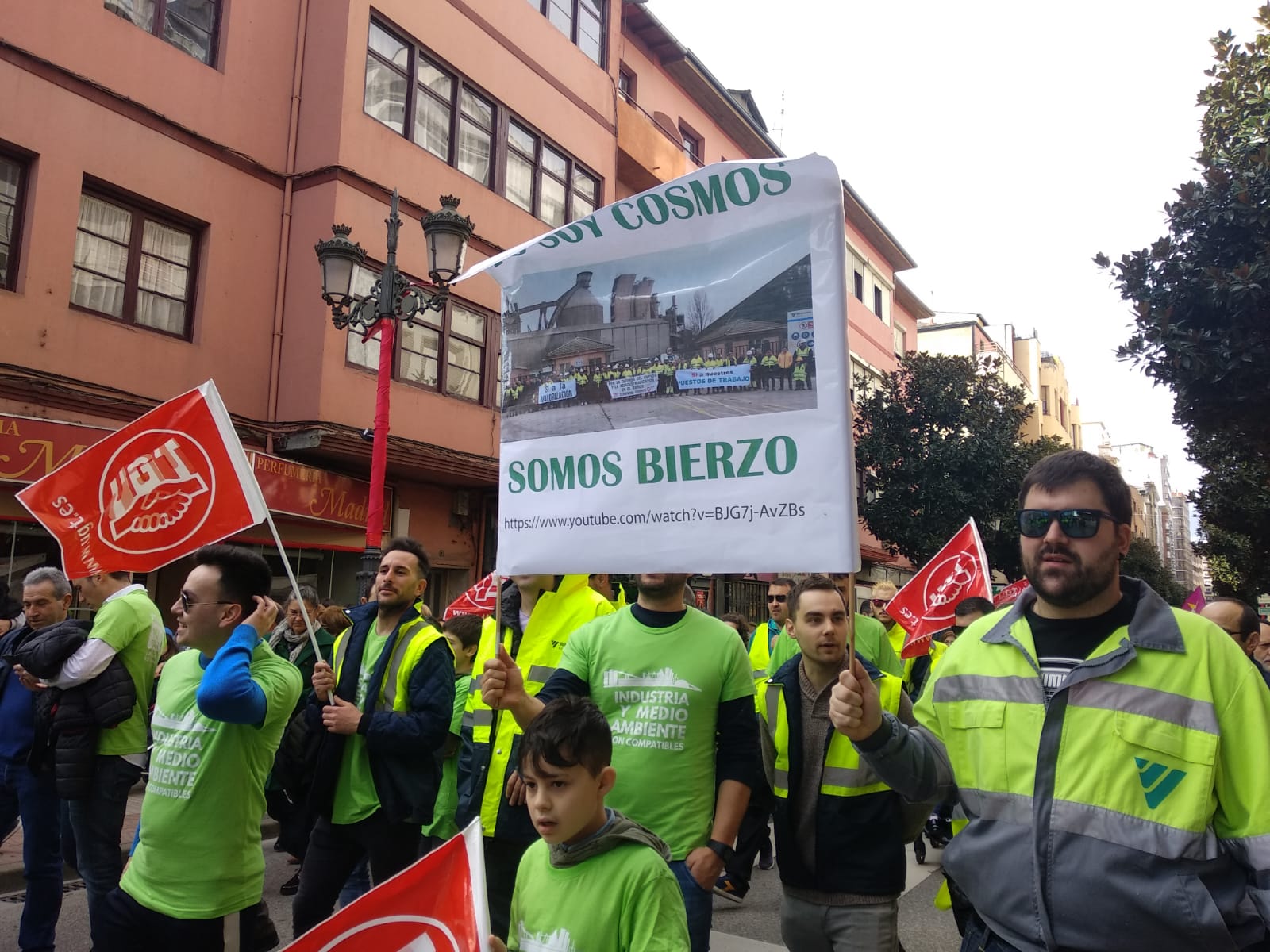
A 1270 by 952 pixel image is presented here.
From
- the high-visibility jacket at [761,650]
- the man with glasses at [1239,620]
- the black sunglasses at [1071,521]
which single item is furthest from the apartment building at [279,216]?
the black sunglasses at [1071,521]

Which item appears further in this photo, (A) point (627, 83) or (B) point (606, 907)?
(A) point (627, 83)

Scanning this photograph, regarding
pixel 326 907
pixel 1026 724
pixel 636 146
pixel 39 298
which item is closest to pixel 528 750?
pixel 1026 724

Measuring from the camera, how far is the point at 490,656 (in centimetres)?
427

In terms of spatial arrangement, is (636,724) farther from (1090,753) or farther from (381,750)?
(1090,753)

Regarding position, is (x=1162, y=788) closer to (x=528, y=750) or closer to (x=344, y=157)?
(x=528, y=750)

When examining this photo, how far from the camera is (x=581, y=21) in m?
19.7

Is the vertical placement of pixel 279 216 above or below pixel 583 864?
above

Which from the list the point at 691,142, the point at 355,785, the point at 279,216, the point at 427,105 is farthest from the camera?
the point at 691,142

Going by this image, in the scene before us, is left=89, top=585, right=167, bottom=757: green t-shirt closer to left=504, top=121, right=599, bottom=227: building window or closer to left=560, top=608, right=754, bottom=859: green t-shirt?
left=560, top=608, right=754, bottom=859: green t-shirt

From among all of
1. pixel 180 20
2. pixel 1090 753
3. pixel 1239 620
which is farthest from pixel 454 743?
pixel 180 20

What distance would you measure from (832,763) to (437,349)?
13340mm

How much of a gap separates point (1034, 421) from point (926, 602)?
53226 mm

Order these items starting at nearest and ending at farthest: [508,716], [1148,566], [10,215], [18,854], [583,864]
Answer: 1. [583,864]
2. [508,716]
3. [18,854]
4. [10,215]
5. [1148,566]

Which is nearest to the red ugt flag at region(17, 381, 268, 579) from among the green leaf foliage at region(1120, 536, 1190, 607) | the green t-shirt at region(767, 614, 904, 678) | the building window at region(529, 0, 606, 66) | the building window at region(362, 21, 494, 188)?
the green t-shirt at region(767, 614, 904, 678)
